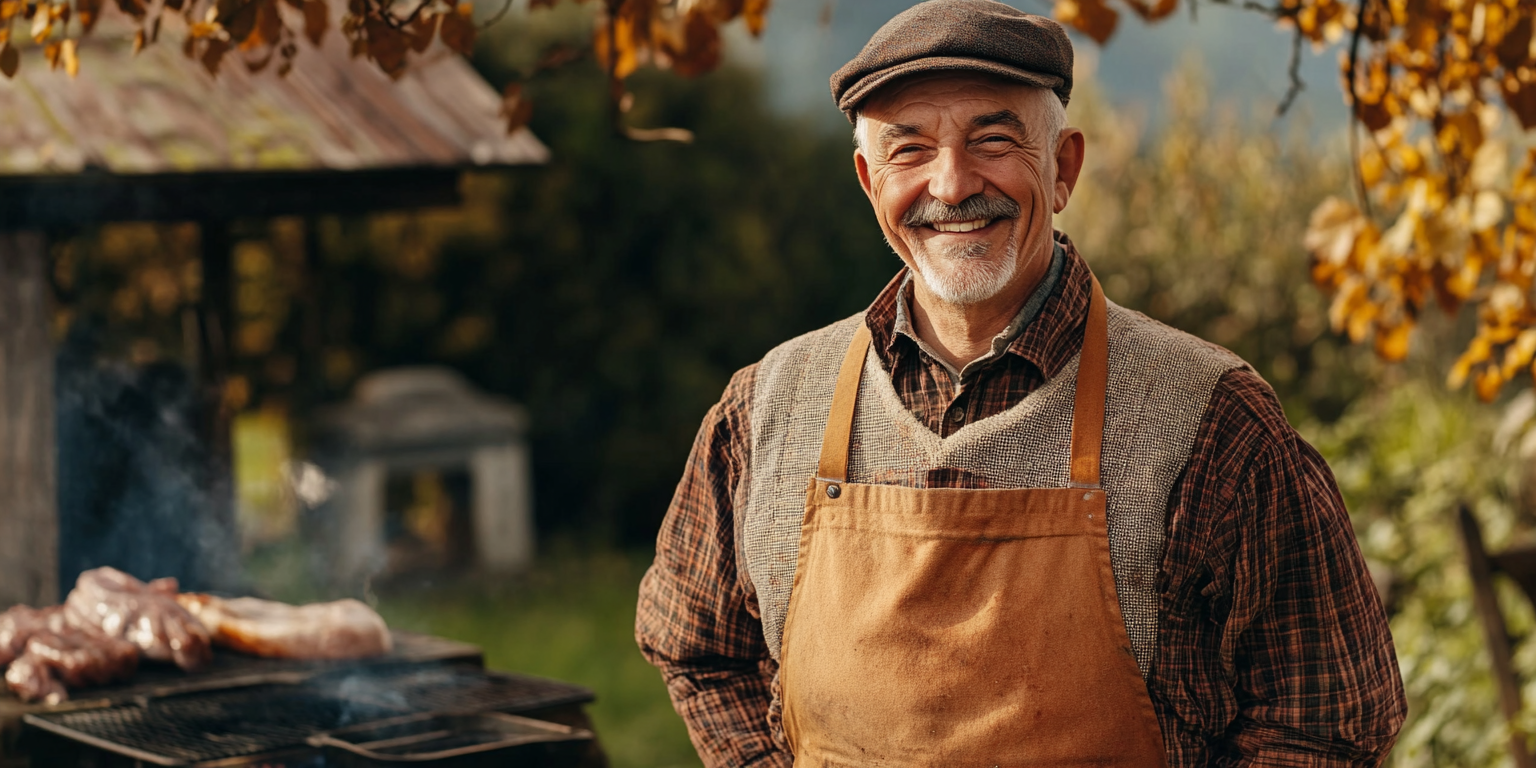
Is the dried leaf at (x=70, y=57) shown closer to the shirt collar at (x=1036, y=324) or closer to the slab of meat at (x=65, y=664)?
the slab of meat at (x=65, y=664)

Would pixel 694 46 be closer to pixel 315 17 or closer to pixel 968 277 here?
pixel 315 17

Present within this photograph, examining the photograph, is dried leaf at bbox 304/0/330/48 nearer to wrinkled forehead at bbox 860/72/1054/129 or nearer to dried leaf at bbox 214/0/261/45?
dried leaf at bbox 214/0/261/45

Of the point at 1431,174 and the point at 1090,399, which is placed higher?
the point at 1431,174

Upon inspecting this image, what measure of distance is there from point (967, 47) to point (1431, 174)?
219 centimetres

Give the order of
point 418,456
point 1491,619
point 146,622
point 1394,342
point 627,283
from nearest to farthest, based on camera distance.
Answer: point 146,622 → point 1394,342 → point 1491,619 → point 418,456 → point 627,283

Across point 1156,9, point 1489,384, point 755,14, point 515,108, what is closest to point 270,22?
point 515,108

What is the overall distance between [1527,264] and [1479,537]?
1.35m

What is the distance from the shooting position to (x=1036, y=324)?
226 centimetres

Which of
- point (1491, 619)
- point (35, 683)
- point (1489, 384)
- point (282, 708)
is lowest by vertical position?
point (1491, 619)

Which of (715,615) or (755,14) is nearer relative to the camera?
(715,615)

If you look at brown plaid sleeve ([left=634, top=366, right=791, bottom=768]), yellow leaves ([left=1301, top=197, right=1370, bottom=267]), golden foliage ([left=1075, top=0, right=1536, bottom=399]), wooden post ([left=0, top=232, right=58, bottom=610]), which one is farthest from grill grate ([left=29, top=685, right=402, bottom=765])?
yellow leaves ([left=1301, top=197, right=1370, bottom=267])

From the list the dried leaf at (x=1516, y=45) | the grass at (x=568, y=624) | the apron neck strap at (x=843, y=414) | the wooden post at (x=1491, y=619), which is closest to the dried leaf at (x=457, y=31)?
the apron neck strap at (x=843, y=414)

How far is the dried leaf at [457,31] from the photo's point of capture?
3.11 m

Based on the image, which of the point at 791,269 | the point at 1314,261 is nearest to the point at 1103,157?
the point at 791,269
